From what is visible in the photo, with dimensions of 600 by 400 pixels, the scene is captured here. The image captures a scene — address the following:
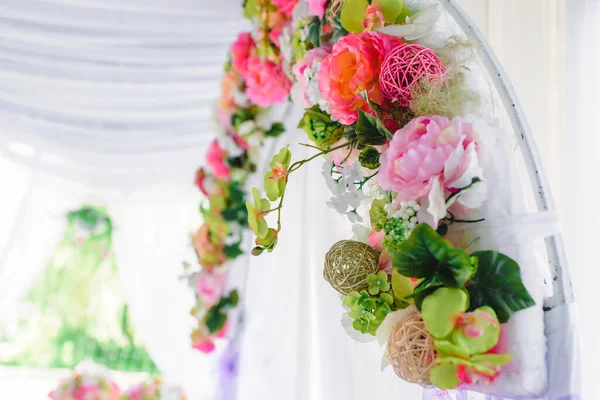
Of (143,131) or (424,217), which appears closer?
(424,217)

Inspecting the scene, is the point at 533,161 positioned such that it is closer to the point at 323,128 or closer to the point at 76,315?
the point at 323,128

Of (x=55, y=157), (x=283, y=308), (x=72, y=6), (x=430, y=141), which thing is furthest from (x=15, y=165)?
(x=430, y=141)

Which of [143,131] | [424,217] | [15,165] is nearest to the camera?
[424,217]

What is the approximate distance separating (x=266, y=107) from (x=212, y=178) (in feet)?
0.93

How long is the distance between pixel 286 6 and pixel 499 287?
92cm

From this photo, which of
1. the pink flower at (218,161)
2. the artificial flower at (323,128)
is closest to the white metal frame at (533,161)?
the artificial flower at (323,128)

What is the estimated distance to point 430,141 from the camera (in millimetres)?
633

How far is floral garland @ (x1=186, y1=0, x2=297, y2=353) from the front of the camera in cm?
142

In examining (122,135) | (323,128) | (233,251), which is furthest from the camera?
(122,135)

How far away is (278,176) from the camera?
77 centimetres

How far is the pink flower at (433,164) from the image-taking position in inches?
23.5

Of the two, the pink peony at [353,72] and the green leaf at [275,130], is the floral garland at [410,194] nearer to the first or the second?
the pink peony at [353,72]

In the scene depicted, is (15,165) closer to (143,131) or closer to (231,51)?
(143,131)

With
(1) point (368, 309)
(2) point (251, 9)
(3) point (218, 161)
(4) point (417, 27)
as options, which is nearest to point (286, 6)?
(2) point (251, 9)
